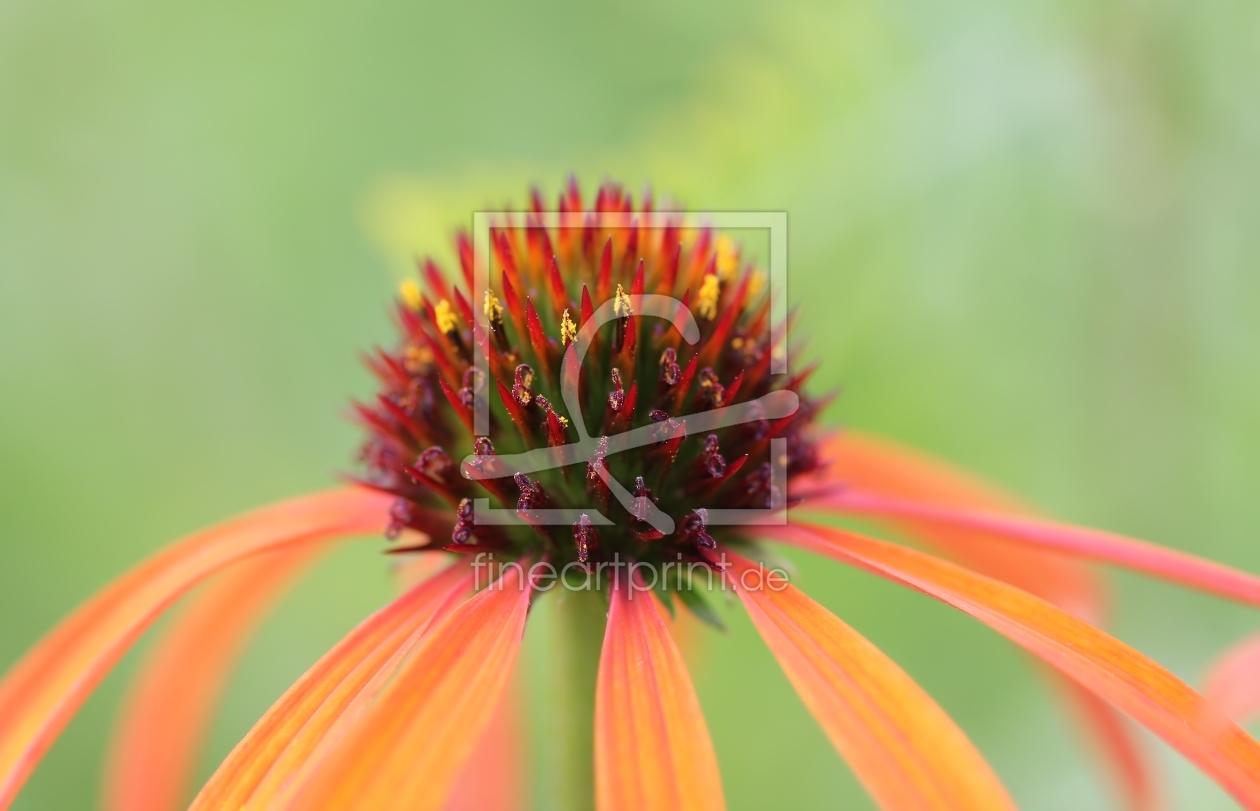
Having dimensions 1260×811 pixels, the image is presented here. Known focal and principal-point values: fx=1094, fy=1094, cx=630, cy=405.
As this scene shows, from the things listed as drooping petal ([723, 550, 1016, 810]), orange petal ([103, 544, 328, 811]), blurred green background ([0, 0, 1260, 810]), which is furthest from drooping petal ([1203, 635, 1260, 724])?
orange petal ([103, 544, 328, 811])

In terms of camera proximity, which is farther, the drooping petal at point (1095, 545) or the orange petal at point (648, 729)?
the drooping petal at point (1095, 545)

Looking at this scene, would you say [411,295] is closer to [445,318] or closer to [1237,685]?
[445,318]

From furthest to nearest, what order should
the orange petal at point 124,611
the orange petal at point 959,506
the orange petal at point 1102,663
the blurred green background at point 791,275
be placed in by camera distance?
the blurred green background at point 791,275 → the orange petal at point 959,506 → the orange petal at point 124,611 → the orange petal at point 1102,663

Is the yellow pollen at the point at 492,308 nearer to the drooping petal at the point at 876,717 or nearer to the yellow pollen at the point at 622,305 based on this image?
the yellow pollen at the point at 622,305

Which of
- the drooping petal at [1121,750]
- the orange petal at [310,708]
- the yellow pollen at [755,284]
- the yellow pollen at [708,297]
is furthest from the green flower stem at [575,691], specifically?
the drooping petal at [1121,750]

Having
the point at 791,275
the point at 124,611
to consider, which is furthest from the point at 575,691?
the point at 791,275

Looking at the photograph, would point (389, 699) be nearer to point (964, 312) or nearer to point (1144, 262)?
point (964, 312)

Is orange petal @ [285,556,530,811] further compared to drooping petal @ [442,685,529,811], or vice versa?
drooping petal @ [442,685,529,811]

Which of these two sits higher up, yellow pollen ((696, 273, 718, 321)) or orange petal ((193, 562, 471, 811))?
yellow pollen ((696, 273, 718, 321))

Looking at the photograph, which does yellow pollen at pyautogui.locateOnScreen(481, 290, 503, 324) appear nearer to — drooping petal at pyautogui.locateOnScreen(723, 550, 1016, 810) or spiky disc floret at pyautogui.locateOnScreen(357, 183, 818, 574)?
spiky disc floret at pyautogui.locateOnScreen(357, 183, 818, 574)
